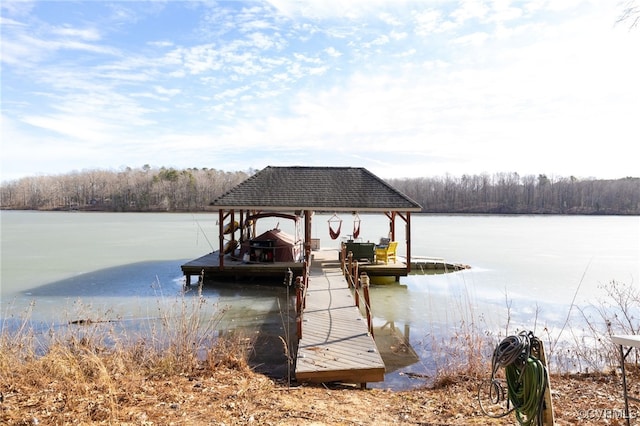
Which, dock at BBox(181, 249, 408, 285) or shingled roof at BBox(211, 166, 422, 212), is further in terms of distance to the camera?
shingled roof at BBox(211, 166, 422, 212)

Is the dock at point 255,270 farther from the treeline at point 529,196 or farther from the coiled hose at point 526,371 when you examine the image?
the treeline at point 529,196

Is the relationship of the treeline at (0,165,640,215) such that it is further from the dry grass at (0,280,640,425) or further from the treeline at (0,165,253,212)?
the dry grass at (0,280,640,425)

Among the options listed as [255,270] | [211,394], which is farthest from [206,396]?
[255,270]

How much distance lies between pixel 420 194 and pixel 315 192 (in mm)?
63236

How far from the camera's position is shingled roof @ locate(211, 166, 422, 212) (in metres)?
14.9

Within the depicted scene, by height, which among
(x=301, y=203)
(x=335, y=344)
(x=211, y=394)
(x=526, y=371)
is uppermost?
(x=301, y=203)

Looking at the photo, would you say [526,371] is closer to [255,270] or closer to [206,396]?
[206,396]

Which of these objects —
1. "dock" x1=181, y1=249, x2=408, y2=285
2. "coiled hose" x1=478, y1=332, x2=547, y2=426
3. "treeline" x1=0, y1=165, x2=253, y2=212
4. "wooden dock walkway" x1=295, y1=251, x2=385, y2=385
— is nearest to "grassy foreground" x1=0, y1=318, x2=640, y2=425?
"wooden dock walkway" x1=295, y1=251, x2=385, y2=385

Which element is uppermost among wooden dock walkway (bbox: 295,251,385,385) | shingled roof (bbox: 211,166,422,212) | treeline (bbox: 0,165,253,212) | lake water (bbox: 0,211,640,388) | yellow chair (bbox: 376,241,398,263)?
treeline (bbox: 0,165,253,212)

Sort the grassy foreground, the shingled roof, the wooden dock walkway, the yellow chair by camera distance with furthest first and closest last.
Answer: the yellow chair < the shingled roof < the wooden dock walkway < the grassy foreground

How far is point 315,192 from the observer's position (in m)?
15.8

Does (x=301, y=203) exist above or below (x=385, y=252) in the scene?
above

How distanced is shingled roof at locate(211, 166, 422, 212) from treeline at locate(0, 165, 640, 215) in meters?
51.7

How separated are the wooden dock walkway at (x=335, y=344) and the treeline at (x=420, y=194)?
59557mm
